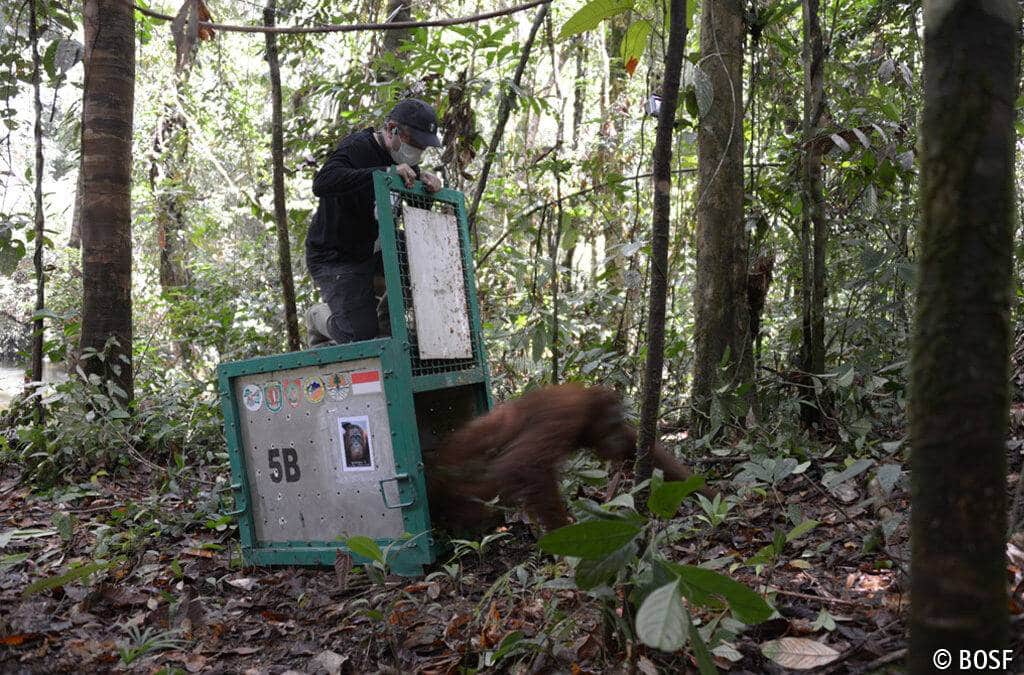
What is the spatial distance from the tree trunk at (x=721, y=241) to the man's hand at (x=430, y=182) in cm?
117

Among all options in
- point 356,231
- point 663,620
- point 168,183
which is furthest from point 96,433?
point 168,183

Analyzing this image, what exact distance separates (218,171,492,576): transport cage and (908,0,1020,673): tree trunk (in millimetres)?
1931

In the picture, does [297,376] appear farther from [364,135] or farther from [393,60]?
[393,60]

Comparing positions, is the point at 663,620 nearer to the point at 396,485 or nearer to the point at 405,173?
the point at 396,485

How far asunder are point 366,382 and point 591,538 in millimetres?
1636

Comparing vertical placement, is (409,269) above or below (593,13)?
below

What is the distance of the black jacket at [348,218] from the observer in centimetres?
338

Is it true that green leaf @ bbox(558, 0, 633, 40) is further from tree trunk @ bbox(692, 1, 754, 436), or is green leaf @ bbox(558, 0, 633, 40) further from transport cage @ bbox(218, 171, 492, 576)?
tree trunk @ bbox(692, 1, 754, 436)

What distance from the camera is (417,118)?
344cm

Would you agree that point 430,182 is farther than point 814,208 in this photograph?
No

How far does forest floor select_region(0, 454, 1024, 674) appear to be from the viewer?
177cm

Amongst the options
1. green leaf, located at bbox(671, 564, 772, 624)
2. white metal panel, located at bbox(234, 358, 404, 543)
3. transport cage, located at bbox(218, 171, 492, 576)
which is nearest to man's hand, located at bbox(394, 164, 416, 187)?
transport cage, located at bbox(218, 171, 492, 576)

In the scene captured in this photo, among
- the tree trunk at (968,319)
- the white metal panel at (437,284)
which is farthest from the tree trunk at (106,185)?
the tree trunk at (968,319)

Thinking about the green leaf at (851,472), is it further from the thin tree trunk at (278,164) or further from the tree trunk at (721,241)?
the thin tree trunk at (278,164)
